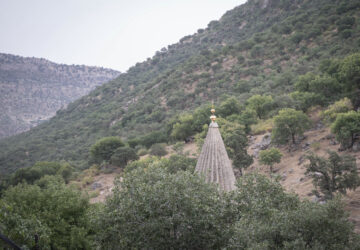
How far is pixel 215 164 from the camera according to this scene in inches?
429

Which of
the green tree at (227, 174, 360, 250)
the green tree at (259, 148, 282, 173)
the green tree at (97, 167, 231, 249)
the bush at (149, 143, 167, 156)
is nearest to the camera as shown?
the green tree at (227, 174, 360, 250)

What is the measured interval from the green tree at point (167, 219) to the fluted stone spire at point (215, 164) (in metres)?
1.59

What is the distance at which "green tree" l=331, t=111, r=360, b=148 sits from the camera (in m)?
20.7

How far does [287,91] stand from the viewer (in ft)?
135

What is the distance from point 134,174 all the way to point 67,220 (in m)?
6.98

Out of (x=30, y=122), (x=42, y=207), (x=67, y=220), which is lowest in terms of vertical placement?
(x=67, y=220)

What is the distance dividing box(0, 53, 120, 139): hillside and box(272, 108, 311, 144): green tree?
105 m

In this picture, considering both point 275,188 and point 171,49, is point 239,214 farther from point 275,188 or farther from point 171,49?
point 171,49

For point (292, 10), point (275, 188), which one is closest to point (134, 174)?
point (275, 188)

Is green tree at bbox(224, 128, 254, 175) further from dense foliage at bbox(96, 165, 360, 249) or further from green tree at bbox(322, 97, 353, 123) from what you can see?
dense foliage at bbox(96, 165, 360, 249)

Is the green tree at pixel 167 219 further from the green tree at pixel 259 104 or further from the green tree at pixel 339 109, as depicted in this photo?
the green tree at pixel 259 104

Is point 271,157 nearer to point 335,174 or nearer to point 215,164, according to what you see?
point 335,174

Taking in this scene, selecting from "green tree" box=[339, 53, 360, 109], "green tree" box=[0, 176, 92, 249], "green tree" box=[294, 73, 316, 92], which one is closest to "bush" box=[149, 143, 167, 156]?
"green tree" box=[294, 73, 316, 92]

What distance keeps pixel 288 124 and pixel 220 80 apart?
35.8 meters
